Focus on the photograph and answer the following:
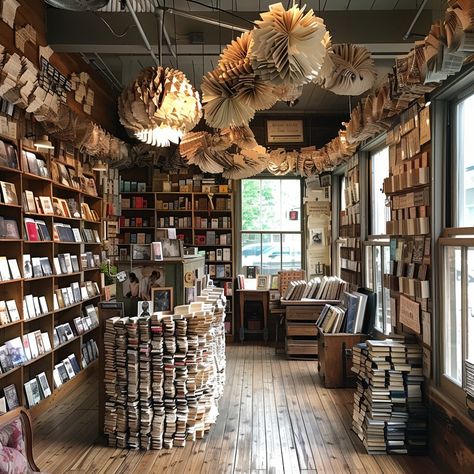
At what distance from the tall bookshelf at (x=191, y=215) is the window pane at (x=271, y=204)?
1.32 ft

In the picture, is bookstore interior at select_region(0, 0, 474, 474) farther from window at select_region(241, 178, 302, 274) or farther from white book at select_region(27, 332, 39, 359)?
window at select_region(241, 178, 302, 274)

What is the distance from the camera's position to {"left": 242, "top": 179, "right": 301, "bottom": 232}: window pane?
8.20 m

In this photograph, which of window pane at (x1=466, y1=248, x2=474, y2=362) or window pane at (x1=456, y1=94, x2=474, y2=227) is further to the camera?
window pane at (x1=456, y1=94, x2=474, y2=227)

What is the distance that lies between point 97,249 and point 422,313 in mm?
4404

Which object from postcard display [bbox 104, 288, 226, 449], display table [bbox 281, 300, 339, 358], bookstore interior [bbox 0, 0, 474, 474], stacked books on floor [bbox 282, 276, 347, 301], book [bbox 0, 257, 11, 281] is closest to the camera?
bookstore interior [bbox 0, 0, 474, 474]

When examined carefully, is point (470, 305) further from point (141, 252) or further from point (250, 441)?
point (141, 252)

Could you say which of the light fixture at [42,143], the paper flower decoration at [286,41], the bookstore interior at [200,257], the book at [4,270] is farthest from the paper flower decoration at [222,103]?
the light fixture at [42,143]

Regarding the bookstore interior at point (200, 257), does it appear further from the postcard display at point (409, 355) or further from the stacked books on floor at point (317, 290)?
the stacked books on floor at point (317, 290)

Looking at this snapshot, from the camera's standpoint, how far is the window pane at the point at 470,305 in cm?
309

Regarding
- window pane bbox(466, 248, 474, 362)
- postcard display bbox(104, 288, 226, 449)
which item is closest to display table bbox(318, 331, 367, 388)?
postcard display bbox(104, 288, 226, 449)

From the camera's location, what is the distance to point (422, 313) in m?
3.68

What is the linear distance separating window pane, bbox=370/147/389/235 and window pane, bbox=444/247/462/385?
76.1 inches

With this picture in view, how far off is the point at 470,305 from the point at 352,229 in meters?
3.29

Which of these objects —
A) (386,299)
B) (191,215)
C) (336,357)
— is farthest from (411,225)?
(191,215)
